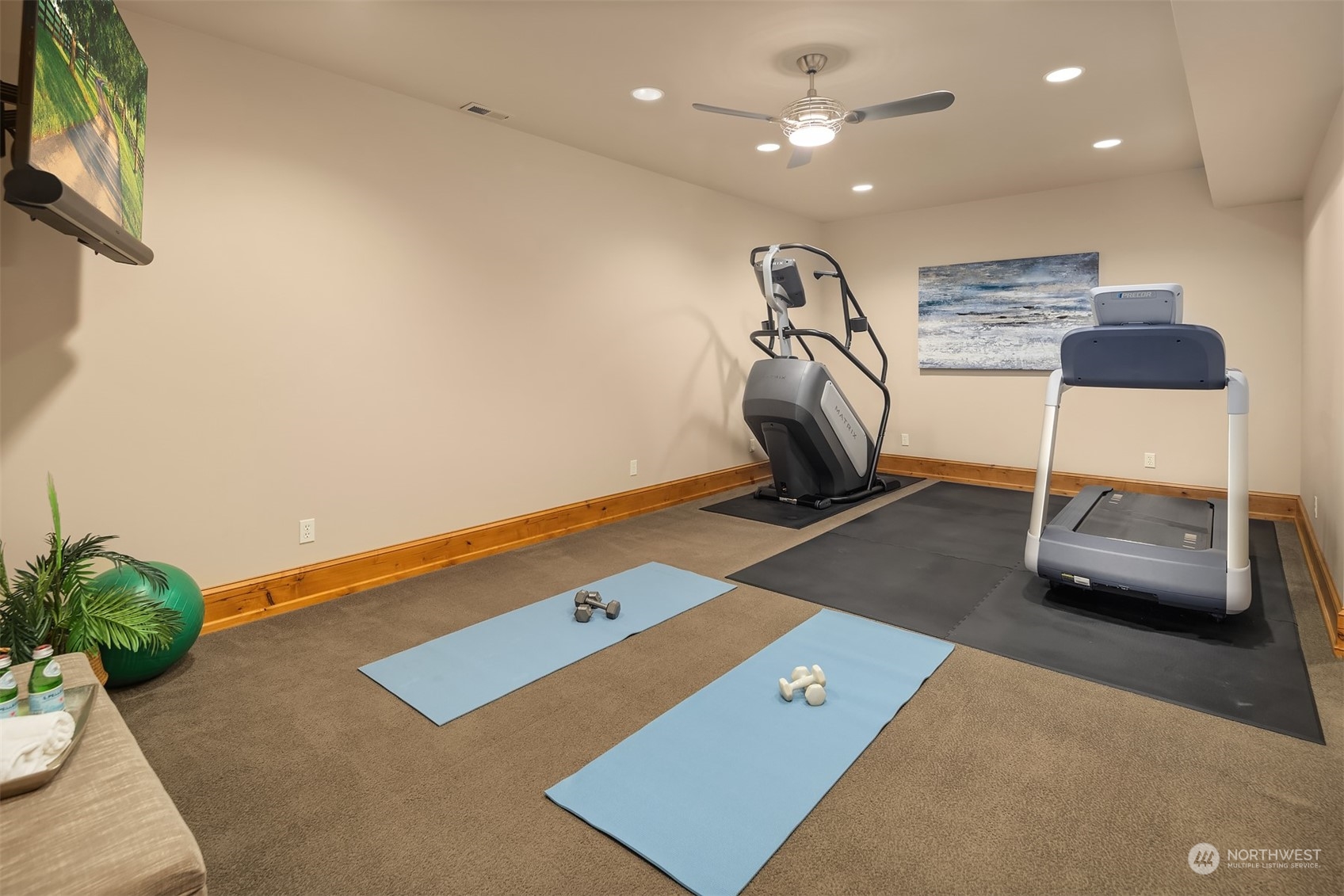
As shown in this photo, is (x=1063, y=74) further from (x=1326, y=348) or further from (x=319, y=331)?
(x=319, y=331)

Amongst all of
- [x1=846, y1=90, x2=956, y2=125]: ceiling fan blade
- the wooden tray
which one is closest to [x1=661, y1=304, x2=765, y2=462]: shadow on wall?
[x1=846, y1=90, x2=956, y2=125]: ceiling fan blade

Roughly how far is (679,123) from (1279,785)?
3.89m

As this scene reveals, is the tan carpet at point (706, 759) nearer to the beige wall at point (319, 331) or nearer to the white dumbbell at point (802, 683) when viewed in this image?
the white dumbbell at point (802, 683)

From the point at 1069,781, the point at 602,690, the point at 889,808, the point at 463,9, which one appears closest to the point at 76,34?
the point at 463,9

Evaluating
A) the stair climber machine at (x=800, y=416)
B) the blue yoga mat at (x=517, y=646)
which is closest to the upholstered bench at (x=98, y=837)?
the blue yoga mat at (x=517, y=646)

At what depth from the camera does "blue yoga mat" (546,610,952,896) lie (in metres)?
1.66

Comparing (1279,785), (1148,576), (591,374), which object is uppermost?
(591,374)

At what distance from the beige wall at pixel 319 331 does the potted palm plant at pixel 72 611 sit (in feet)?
1.81

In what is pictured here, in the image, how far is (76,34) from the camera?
1746mm

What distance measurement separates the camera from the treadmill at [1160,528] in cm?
285

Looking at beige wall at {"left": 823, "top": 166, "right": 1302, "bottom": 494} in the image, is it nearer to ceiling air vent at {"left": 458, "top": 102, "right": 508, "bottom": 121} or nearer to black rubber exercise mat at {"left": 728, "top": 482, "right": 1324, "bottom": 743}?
black rubber exercise mat at {"left": 728, "top": 482, "right": 1324, "bottom": 743}

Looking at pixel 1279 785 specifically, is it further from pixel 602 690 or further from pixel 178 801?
pixel 178 801

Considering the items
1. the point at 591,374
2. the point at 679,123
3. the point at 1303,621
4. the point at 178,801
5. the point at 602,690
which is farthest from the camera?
the point at 591,374

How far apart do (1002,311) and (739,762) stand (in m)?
5.12
